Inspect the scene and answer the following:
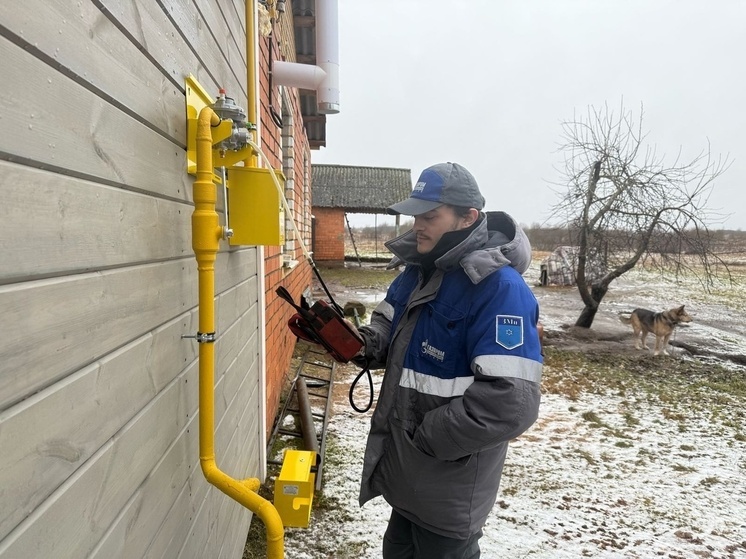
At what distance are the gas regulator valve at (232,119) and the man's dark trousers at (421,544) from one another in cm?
168

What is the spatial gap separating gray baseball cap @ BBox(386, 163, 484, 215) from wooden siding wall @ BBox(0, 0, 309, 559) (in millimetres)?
900

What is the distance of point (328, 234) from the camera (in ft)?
65.2

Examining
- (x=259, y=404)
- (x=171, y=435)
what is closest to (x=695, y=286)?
(x=259, y=404)

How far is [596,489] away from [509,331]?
9.65ft

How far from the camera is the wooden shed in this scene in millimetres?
19844

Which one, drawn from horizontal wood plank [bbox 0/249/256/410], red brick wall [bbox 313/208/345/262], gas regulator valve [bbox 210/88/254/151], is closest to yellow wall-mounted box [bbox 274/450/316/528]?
horizontal wood plank [bbox 0/249/256/410]

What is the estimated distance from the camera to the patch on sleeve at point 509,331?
1607mm

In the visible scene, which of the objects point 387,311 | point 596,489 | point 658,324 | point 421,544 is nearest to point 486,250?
point 387,311

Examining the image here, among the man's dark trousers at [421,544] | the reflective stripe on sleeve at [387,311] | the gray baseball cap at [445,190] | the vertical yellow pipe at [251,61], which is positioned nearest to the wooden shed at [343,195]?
the vertical yellow pipe at [251,61]

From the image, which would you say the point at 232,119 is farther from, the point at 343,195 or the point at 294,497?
the point at 343,195

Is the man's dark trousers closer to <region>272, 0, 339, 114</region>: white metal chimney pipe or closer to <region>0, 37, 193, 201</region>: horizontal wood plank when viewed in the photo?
<region>0, 37, 193, 201</region>: horizontal wood plank

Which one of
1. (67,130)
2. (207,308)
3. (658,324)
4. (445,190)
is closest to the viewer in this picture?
Answer: (67,130)

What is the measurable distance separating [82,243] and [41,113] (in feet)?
0.78

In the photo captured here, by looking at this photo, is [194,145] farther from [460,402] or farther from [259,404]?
[259,404]
